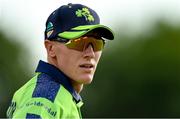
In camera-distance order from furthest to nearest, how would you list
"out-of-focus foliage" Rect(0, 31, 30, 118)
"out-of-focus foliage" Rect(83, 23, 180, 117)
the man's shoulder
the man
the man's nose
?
1. "out-of-focus foliage" Rect(83, 23, 180, 117)
2. "out-of-focus foliage" Rect(0, 31, 30, 118)
3. the man's nose
4. the man
5. the man's shoulder

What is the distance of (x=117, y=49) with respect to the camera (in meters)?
36.9

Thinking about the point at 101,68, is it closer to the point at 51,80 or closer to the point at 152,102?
the point at 152,102

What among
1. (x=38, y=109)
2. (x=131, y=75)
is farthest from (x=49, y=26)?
(x=131, y=75)

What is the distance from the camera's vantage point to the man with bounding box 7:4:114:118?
6648mm

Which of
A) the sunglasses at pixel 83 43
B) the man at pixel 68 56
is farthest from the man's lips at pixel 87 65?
the sunglasses at pixel 83 43

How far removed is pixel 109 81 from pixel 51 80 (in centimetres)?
2628

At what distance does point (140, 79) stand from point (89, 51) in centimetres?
2683

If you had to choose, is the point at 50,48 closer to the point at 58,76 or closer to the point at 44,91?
the point at 58,76

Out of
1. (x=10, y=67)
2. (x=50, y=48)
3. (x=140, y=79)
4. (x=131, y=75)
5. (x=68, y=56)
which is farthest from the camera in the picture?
(x=131, y=75)

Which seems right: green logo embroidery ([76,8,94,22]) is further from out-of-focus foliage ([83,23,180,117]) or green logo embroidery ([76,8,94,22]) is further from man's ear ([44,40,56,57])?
out-of-focus foliage ([83,23,180,117])

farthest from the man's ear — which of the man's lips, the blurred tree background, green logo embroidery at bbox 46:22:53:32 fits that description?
the blurred tree background

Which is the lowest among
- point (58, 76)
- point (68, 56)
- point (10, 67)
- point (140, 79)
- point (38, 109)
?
point (140, 79)

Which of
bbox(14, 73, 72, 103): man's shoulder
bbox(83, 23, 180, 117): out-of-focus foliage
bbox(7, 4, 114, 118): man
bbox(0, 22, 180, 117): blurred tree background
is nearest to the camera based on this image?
bbox(14, 73, 72, 103): man's shoulder

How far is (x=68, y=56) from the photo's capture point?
270 inches
